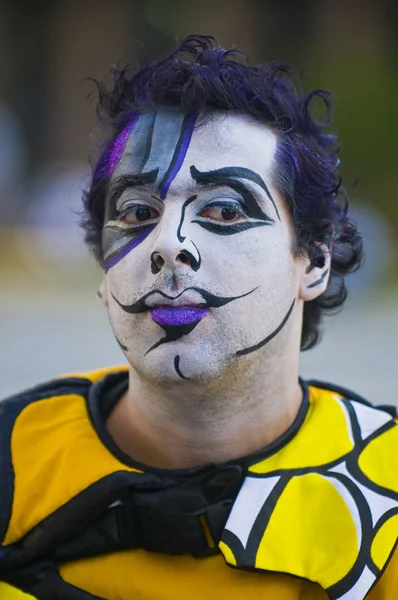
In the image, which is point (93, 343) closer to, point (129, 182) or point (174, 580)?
point (129, 182)

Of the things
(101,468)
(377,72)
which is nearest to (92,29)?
(377,72)

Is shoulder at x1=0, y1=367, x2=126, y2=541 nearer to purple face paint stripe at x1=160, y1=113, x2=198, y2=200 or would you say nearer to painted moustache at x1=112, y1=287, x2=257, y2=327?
painted moustache at x1=112, y1=287, x2=257, y2=327

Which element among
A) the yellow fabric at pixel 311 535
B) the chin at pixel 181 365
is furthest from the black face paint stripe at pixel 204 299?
the yellow fabric at pixel 311 535

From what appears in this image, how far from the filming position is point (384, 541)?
194cm

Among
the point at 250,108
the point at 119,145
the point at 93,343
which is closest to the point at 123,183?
the point at 119,145

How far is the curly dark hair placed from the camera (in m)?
2.17

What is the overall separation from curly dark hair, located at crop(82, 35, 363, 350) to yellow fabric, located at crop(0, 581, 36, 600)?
962 mm

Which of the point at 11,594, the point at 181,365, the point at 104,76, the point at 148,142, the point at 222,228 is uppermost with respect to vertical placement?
the point at 104,76

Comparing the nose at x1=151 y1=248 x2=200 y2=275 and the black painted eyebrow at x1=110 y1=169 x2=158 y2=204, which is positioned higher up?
the black painted eyebrow at x1=110 y1=169 x2=158 y2=204

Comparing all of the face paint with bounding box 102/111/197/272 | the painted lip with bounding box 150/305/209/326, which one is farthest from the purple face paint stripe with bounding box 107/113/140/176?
the painted lip with bounding box 150/305/209/326

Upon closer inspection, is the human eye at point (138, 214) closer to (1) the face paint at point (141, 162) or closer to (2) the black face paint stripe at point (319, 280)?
(1) the face paint at point (141, 162)

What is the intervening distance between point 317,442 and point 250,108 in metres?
0.91

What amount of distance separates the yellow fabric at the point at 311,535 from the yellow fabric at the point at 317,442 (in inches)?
2.3

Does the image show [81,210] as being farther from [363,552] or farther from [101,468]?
[363,552]
